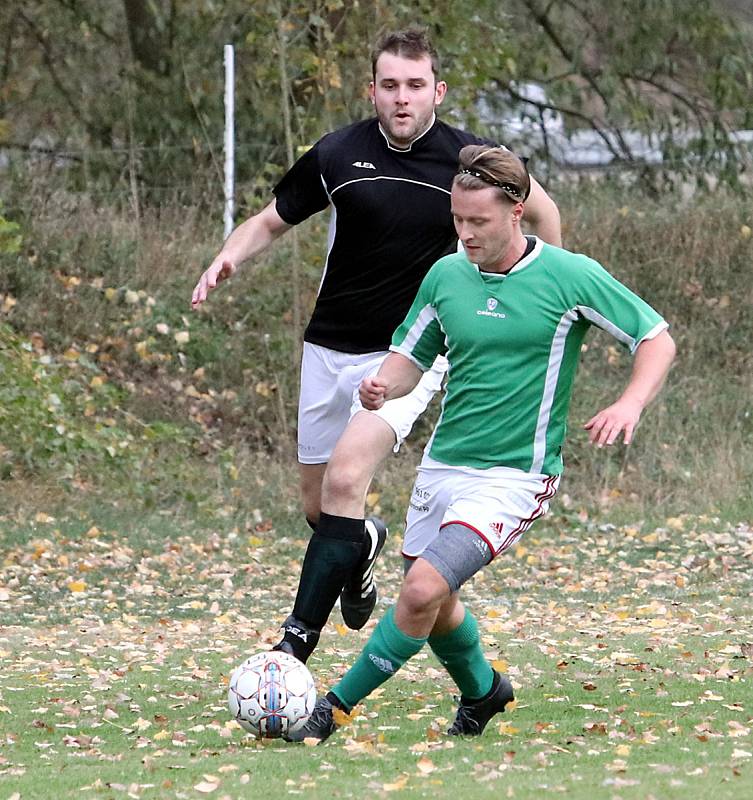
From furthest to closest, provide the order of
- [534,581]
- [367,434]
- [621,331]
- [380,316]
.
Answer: [534,581], [380,316], [367,434], [621,331]

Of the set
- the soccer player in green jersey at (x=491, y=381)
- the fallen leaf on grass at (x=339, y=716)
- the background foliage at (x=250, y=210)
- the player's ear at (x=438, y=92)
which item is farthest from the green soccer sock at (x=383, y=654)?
the background foliage at (x=250, y=210)

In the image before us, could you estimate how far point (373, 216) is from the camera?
21.7ft

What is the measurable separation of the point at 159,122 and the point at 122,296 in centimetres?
282

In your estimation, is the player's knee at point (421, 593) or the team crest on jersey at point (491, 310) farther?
the team crest on jersey at point (491, 310)

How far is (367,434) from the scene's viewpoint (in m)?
6.02

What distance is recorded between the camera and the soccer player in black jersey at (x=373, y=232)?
6504mm

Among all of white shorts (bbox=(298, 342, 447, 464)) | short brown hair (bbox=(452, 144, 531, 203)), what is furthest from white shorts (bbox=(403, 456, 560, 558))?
white shorts (bbox=(298, 342, 447, 464))

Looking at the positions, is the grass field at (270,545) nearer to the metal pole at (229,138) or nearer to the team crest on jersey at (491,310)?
the metal pole at (229,138)

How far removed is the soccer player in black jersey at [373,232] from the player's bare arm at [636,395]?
1.19m

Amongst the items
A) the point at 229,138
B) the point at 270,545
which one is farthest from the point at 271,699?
the point at 229,138

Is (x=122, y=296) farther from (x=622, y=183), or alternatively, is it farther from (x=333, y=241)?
(x=333, y=241)

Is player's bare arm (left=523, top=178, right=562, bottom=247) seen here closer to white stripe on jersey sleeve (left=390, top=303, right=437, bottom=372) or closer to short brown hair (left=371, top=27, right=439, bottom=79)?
short brown hair (left=371, top=27, right=439, bottom=79)

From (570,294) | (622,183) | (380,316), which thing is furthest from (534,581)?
(622,183)

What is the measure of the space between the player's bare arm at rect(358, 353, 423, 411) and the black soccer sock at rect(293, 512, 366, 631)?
617mm
